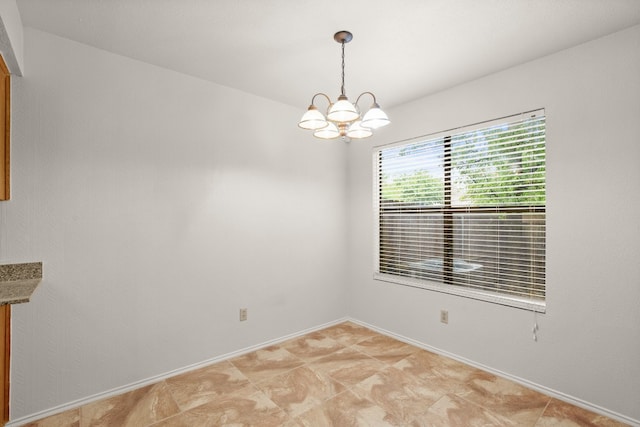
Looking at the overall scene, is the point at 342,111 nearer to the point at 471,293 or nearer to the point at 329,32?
the point at 329,32

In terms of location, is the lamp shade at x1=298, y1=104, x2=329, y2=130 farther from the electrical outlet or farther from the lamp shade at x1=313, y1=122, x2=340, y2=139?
the electrical outlet

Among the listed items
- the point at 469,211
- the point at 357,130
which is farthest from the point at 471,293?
the point at 357,130

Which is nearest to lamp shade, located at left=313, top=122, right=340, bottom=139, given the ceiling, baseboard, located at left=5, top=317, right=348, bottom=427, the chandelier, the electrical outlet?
the chandelier

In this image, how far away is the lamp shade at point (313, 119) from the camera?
1897mm

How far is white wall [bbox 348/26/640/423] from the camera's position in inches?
81.5

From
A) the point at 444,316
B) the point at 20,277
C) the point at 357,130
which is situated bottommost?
the point at 444,316

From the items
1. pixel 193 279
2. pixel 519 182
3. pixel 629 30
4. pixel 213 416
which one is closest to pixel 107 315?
pixel 193 279

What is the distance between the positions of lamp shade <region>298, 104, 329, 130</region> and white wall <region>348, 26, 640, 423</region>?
1.67 metres

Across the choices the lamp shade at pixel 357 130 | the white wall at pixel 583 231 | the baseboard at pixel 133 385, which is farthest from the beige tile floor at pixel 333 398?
the lamp shade at pixel 357 130

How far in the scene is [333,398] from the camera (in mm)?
2352

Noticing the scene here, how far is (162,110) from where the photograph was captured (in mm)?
2611

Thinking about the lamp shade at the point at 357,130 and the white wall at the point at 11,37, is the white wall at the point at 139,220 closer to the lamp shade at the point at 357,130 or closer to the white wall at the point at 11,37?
the white wall at the point at 11,37

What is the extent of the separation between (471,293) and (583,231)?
1.00 metres

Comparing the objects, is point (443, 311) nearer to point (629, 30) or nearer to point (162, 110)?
point (629, 30)
